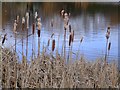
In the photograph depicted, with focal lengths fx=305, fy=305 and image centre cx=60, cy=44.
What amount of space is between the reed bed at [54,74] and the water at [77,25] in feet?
0.42

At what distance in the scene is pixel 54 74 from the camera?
2.04 metres

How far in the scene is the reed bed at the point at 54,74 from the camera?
75.6 inches

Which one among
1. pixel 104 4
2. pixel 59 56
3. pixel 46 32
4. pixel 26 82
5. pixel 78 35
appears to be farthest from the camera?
pixel 104 4

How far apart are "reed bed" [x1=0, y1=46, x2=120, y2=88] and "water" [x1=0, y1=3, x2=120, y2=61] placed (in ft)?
0.42

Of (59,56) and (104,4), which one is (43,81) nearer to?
(59,56)

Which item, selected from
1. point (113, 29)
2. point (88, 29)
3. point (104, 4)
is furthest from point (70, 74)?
point (104, 4)

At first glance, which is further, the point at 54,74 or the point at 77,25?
the point at 77,25

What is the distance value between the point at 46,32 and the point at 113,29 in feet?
2.64

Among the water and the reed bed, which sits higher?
the water

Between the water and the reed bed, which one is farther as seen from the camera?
the water

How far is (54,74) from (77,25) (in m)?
1.32

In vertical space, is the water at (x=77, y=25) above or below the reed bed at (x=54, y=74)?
above

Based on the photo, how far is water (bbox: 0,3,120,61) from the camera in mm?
2574

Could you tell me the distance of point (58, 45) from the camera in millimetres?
2404
